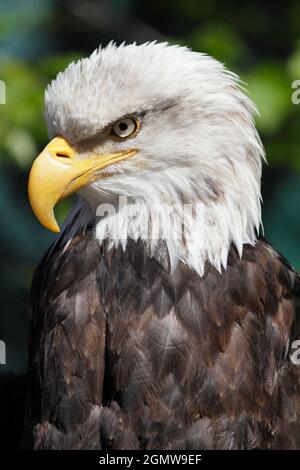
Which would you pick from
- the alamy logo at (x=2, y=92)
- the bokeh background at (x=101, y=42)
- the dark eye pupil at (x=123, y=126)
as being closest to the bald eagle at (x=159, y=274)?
the dark eye pupil at (x=123, y=126)

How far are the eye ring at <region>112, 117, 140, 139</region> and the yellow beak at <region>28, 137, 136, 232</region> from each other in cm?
5

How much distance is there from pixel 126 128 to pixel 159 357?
2.23ft

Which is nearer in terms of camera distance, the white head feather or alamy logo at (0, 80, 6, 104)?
the white head feather

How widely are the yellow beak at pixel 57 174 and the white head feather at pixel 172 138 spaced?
28 millimetres

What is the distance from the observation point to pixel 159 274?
2838 millimetres

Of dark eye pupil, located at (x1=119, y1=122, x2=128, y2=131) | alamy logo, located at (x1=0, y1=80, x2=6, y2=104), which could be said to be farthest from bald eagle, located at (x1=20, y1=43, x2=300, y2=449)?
alamy logo, located at (x1=0, y1=80, x2=6, y2=104)

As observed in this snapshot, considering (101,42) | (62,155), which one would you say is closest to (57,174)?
(62,155)

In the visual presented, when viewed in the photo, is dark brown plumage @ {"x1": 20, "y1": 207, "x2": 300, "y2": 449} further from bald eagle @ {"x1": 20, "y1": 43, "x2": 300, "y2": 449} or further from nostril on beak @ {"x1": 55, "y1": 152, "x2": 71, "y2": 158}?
nostril on beak @ {"x1": 55, "y1": 152, "x2": 71, "y2": 158}

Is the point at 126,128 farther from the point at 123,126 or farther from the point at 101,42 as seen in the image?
the point at 101,42

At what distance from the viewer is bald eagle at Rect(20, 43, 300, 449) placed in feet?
8.97

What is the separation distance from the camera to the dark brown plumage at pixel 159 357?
2.76 m

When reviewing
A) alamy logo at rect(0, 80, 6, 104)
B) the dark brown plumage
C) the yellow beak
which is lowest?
the dark brown plumage

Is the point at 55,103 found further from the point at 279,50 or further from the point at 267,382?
the point at 279,50

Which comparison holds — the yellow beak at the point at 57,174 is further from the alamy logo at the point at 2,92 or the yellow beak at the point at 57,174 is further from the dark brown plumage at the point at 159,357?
the alamy logo at the point at 2,92
